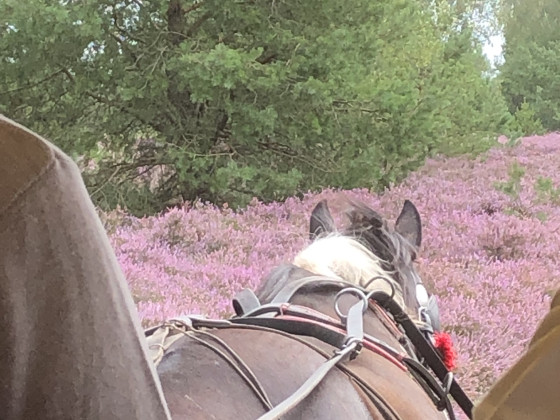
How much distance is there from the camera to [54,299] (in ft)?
1.71

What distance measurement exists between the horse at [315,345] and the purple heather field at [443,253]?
20.8 inches

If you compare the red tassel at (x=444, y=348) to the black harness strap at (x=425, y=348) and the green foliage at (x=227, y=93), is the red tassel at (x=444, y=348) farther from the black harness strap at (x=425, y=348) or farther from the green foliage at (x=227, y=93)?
the green foliage at (x=227, y=93)

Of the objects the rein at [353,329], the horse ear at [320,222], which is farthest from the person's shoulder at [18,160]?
the horse ear at [320,222]

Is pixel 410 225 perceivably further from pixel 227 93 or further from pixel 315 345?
pixel 227 93

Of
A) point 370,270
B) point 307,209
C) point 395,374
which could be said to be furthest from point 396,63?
point 395,374

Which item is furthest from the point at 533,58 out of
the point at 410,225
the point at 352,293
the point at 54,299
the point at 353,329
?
the point at 54,299

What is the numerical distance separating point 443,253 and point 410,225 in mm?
1337

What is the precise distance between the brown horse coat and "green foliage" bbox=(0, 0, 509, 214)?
3.24 meters

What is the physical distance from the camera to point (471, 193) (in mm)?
4133

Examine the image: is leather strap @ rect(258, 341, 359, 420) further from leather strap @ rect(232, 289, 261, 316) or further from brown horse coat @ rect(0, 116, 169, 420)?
brown horse coat @ rect(0, 116, 169, 420)

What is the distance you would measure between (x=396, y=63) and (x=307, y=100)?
814 millimetres

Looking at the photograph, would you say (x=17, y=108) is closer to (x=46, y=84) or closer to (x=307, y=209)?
(x=46, y=84)

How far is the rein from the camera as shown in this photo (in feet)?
4.11

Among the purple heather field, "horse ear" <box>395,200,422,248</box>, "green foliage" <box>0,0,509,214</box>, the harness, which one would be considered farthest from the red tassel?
"green foliage" <box>0,0,509,214</box>
